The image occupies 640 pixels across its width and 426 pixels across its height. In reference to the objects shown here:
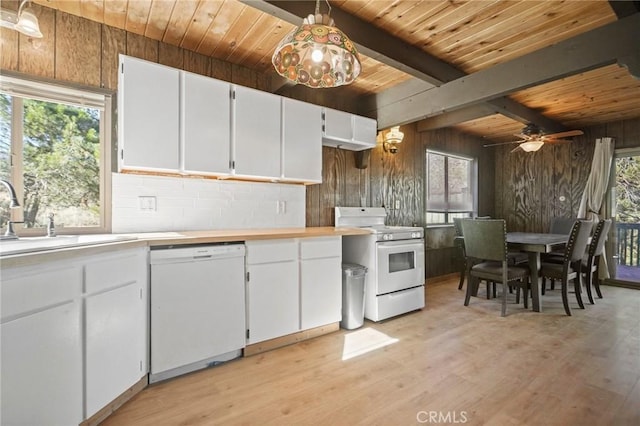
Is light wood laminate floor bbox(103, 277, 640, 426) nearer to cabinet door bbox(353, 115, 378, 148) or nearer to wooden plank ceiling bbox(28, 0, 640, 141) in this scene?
cabinet door bbox(353, 115, 378, 148)

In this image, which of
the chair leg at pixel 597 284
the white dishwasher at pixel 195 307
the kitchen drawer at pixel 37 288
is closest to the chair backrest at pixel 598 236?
the chair leg at pixel 597 284

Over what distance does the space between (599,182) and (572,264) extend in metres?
2.01

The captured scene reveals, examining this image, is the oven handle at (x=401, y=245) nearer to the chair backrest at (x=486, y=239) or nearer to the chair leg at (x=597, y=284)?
the chair backrest at (x=486, y=239)

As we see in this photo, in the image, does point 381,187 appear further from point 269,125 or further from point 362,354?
point 362,354

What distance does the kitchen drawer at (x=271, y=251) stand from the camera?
2.23 m

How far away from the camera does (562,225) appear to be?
4.58 metres

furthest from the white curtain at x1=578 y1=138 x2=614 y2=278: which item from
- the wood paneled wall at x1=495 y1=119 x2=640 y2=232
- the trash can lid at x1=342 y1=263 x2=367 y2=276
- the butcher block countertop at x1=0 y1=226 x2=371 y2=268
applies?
the butcher block countertop at x1=0 y1=226 x2=371 y2=268

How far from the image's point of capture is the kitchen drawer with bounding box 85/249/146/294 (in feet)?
4.89

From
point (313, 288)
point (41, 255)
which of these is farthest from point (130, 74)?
point (313, 288)

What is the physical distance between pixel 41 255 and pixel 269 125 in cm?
185

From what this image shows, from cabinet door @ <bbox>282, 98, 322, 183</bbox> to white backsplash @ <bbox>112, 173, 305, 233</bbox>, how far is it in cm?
31

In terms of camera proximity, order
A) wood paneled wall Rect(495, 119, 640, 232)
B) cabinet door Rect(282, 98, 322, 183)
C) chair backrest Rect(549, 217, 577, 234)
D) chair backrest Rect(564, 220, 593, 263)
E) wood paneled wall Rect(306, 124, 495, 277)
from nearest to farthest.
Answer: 1. cabinet door Rect(282, 98, 322, 183)
2. chair backrest Rect(564, 220, 593, 263)
3. wood paneled wall Rect(306, 124, 495, 277)
4. chair backrest Rect(549, 217, 577, 234)
5. wood paneled wall Rect(495, 119, 640, 232)

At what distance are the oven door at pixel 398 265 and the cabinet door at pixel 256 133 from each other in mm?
1304

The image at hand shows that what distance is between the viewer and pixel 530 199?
17.7ft
